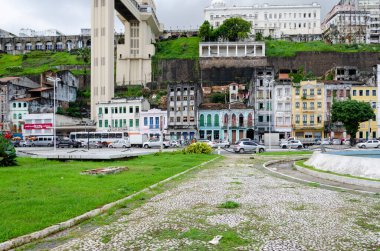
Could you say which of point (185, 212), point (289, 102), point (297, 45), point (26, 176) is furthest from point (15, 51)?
point (185, 212)

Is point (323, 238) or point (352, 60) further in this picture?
point (352, 60)

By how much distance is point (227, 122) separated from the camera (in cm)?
7100

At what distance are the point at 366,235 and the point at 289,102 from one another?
212 feet

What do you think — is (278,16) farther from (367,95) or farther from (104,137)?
(104,137)

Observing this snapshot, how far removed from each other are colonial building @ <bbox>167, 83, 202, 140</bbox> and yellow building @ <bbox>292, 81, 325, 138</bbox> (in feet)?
57.6

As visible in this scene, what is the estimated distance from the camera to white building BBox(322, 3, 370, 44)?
11888 centimetres

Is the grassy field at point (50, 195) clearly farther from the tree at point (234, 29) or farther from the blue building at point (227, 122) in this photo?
the tree at point (234, 29)

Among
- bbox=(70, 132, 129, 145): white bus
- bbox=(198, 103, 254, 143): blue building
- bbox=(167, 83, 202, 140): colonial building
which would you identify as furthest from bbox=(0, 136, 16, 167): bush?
bbox=(198, 103, 254, 143): blue building

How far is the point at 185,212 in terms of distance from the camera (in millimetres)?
10008

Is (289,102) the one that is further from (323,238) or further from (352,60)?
(323,238)

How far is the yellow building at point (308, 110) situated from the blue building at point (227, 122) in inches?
313

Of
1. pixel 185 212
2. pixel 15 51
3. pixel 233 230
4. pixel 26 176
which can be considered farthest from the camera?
pixel 15 51

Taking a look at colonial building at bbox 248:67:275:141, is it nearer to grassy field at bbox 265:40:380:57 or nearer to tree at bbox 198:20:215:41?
grassy field at bbox 265:40:380:57

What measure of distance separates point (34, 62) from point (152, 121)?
6286 cm
